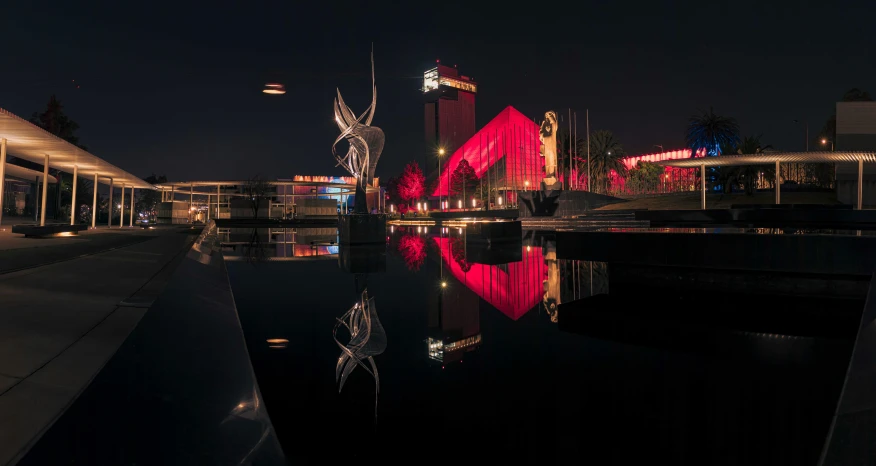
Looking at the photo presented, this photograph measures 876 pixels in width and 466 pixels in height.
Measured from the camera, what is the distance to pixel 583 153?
197 ft

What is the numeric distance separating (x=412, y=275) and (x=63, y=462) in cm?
727

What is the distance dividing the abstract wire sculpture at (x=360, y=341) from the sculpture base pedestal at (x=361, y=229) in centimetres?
930

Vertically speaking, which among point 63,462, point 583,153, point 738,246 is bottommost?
point 63,462

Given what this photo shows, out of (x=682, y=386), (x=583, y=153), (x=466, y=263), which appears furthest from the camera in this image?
(x=583, y=153)

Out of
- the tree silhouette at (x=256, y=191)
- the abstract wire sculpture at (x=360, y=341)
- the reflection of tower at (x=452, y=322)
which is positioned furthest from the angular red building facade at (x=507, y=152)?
the abstract wire sculpture at (x=360, y=341)

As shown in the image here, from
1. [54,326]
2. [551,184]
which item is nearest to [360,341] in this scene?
[54,326]

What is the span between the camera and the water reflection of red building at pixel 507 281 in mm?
5748

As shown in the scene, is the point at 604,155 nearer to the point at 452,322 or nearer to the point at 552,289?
the point at 552,289

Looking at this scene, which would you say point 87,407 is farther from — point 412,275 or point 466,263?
point 466,263

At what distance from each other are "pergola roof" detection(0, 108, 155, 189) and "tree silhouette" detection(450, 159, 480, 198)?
5571 cm

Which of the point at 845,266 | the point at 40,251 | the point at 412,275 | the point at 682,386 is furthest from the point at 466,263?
the point at 40,251

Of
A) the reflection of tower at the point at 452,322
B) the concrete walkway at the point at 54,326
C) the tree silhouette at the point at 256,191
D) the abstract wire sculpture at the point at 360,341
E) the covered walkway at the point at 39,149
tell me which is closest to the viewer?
the concrete walkway at the point at 54,326

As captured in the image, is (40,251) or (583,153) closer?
(40,251)

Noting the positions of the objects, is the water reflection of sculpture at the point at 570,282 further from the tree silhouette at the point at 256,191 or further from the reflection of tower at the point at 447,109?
the reflection of tower at the point at 447,109
